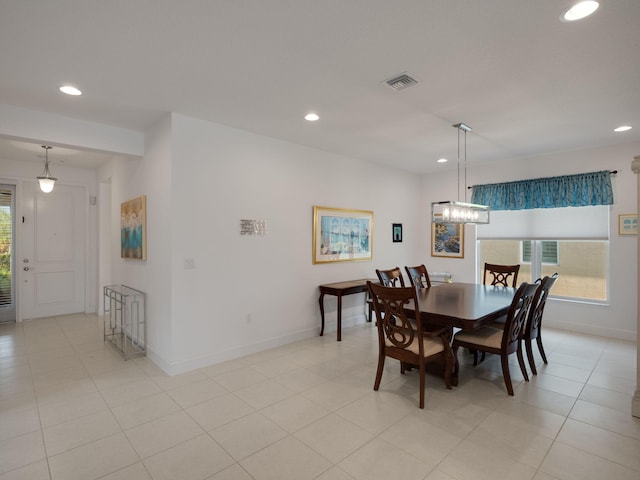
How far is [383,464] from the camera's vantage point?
6.79 feet

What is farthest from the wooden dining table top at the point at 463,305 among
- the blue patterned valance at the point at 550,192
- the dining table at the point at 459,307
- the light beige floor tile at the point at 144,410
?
the light beige floor tile at the point at 144,410

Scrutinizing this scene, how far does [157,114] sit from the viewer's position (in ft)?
11.2

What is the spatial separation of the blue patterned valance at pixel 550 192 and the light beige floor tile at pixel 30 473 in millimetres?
6074

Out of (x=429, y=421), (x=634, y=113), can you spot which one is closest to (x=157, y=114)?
(x=429, y=421)

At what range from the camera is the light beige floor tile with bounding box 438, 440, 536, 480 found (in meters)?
1.97

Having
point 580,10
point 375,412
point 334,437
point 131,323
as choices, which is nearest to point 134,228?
point 131,323

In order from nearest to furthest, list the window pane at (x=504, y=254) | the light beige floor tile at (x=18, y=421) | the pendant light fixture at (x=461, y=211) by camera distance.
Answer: the light beige floor tile at (x=18, y=421), the pendant light fixture at (x=461, y=211), the window pane at (x=504, y=254)

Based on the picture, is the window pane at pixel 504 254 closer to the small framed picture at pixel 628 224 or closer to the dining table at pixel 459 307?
the small framed picture at pixel 628 224

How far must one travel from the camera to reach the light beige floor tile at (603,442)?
6.93ft

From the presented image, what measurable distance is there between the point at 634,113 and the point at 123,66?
4717mm

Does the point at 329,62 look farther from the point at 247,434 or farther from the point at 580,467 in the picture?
the point at 580,467

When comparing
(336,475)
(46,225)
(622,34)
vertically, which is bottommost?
(336,475)

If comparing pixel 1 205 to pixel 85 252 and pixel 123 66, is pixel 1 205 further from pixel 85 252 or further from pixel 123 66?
pixel 123 66

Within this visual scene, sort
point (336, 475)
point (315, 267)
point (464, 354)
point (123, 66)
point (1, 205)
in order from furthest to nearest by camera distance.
A: 1. point (1, 205)
2. point (315, 267)
3. point (464, 354)
4. point (123, 66)
5. point (336, 475)
